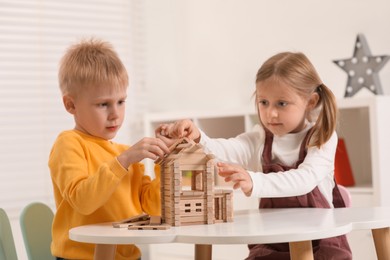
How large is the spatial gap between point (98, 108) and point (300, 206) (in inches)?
25.5

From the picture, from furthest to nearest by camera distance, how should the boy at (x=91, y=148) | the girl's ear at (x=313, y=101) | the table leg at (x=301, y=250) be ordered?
the girl's ear at (x=313, y=101) → the boy at (x=91, y=148) → the table leg at (x=301, y=250)

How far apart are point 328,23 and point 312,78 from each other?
156cm

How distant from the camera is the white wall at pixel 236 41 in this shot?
3.44 m

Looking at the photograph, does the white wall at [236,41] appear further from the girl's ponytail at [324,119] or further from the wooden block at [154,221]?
the wooden block at [154,221]

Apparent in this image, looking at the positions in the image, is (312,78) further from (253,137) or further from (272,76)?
(253,137)

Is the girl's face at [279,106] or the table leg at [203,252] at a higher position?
the girl's face at [279,106]

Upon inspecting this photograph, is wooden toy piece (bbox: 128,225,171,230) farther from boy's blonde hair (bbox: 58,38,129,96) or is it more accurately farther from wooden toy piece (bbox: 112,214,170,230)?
boy's blonde hair (bbox: 58,38,129,96)

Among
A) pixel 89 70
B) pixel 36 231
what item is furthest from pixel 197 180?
pixel 36 231

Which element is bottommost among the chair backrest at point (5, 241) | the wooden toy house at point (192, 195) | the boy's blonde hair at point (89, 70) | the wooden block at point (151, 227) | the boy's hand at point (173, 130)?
the chair backrest at point (5, 241)

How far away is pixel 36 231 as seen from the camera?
7.03 ft

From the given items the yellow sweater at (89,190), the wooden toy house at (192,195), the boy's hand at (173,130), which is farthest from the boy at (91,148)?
the wooden toy house at (192,195)

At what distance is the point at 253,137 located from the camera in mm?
2160

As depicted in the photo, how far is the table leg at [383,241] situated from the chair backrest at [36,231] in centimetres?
99

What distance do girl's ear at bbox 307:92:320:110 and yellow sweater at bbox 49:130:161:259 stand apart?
505 millimetres
